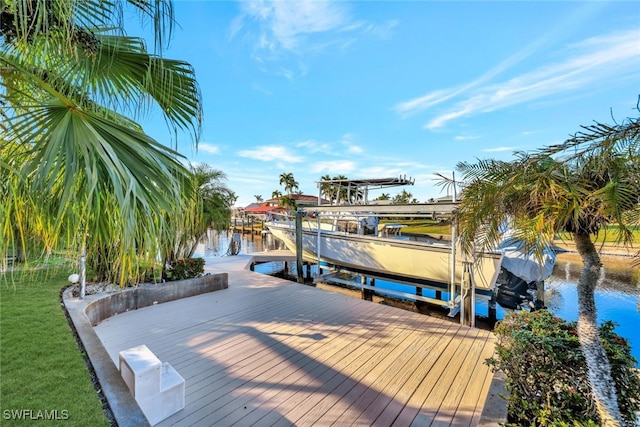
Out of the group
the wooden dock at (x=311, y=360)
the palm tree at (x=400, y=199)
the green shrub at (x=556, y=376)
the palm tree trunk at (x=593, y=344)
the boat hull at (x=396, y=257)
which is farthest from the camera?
the palm tree at (x=400, y=199)

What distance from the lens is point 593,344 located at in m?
1.61

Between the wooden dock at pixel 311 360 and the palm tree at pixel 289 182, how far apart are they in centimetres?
4060

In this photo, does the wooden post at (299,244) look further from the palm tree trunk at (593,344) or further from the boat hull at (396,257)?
the palm tree trunk at (593,344)

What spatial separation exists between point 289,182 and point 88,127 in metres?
44.6

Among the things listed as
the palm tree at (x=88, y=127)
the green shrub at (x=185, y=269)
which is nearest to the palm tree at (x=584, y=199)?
the palm tree at (x=88, y=127)

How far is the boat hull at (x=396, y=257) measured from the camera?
19.1ft

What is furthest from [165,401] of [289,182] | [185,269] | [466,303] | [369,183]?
[289,182]

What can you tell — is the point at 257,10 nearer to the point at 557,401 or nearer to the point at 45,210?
the point at 45,210

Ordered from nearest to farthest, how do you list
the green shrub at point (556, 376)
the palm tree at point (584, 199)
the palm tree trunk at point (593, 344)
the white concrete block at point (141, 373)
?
the palm tree at point (584, 199) < the palm tree trunk at point (593, 344) < the green shrub at point (556, 376) < the white concrete block at point (141, 373)

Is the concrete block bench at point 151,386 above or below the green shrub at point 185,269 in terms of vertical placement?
below

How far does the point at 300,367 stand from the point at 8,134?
330 cm

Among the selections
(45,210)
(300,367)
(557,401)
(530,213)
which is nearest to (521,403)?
(557,401)

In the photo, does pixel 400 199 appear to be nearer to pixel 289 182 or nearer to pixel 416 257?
pixel 416 257

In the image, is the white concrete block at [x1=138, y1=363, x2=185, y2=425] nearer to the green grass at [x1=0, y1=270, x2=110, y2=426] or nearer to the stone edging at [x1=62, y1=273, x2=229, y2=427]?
the stone edging at [x1=62, y1=273, x2=229, y2=427]
